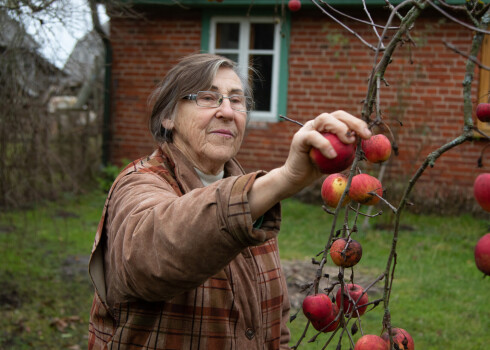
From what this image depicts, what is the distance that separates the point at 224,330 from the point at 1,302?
11.0 feet

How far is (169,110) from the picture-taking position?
82.3 inches

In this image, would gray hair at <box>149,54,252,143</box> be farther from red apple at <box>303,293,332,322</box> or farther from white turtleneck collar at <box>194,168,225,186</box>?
red apple at <box>303,293,332,322</box>

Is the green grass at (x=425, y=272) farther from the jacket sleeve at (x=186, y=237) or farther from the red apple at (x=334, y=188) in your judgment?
the jacket sleeve at (x=186, y=237)

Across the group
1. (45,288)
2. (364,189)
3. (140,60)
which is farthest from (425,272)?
(140,60)

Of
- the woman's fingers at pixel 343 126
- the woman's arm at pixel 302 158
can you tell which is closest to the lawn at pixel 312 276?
the woman's arm at pixel 302 158

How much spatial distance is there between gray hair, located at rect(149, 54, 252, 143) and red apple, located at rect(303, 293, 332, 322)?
842mm

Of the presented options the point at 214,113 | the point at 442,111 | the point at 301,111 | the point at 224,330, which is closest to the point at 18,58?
the point at 214,113

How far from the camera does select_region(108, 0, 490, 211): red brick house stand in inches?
292

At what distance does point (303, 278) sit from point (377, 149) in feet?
11.6

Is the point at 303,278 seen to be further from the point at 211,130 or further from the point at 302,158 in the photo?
the point at 302,158

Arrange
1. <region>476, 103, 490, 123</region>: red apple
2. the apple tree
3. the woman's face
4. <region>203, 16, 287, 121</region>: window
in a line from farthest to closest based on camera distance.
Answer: <region>203, 16, 287, 121</region>: window, the woman's face, <region>476, 103, 490, 123</region>: red apple, the apple tree

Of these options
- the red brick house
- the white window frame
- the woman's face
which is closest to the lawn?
the red brick house

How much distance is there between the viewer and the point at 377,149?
4.82ft

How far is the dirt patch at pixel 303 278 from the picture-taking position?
179 inches
